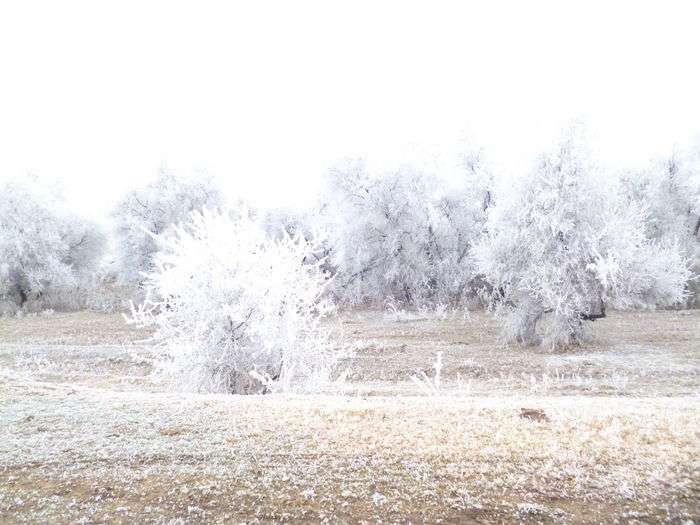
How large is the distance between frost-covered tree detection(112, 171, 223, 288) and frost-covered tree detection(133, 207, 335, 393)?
2841 cm

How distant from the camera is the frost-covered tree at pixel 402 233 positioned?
115 ft

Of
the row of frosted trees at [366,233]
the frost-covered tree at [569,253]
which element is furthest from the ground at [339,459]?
the row of frosted trees at [366,233]

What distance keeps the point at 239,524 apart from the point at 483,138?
1438 inches

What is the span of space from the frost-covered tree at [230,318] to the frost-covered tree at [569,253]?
1188 cm

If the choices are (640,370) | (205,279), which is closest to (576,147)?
(640,370)

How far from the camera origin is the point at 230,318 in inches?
446

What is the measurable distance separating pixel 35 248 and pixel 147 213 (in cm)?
743

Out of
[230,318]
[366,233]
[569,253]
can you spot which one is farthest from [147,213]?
[230,318]

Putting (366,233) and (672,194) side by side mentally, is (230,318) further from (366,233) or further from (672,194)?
(672,194)

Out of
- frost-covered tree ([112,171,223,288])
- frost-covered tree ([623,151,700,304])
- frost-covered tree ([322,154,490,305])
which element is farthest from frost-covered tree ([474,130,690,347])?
frost-covered tree ([112,171,223,288])

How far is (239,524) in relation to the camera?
13.7 ft

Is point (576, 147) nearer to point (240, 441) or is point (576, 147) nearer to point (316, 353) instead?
point (316, 353)

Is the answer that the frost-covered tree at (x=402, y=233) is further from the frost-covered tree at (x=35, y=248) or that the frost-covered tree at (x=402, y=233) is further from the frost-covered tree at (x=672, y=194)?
the frost-covered tree at (x=35, y=248)

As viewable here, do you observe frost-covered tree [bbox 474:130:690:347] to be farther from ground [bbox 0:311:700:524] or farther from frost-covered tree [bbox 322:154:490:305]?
frost-covered tree [bbox 322:154:490:305]
